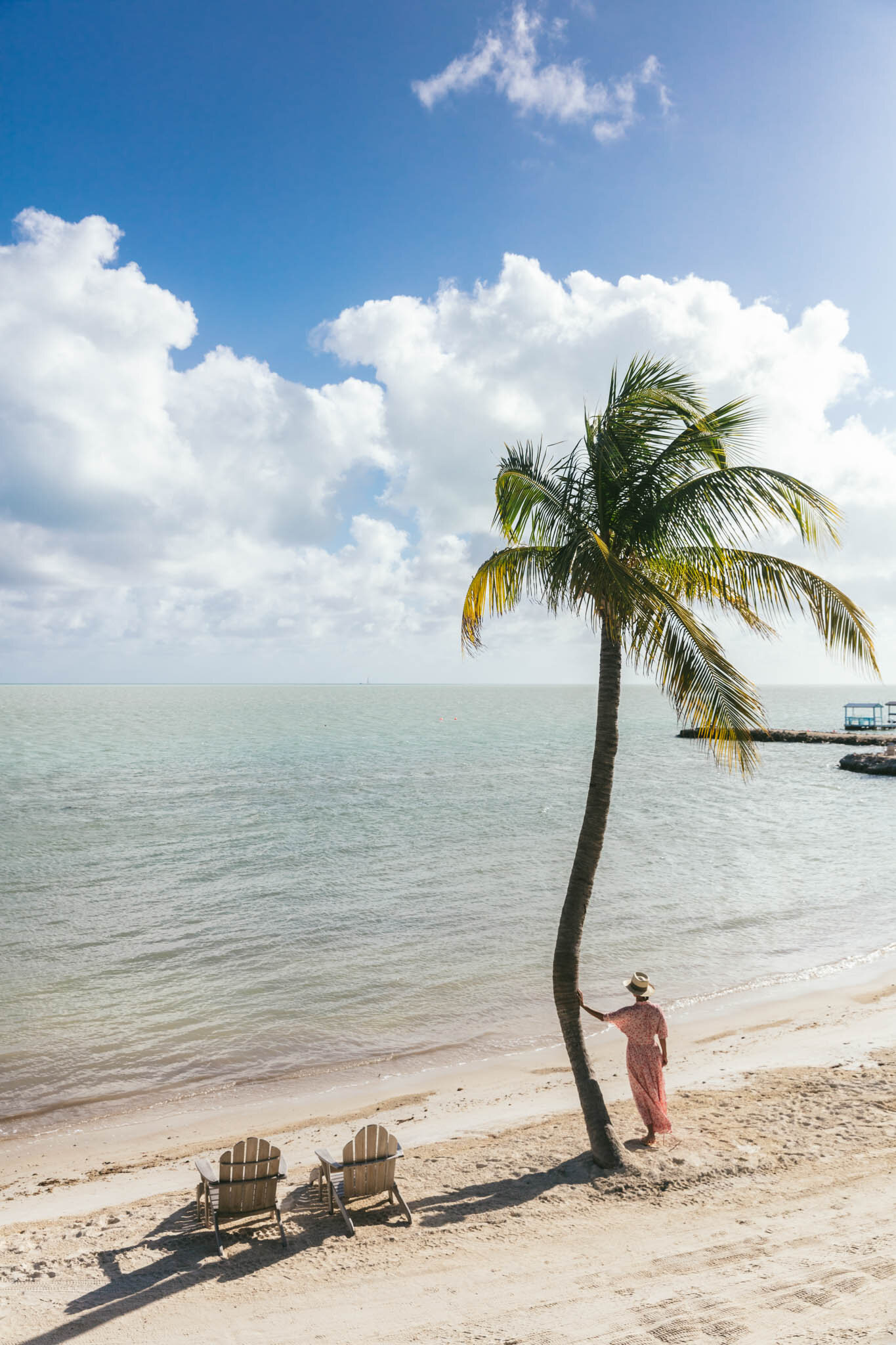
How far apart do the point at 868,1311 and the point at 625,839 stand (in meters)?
25.0

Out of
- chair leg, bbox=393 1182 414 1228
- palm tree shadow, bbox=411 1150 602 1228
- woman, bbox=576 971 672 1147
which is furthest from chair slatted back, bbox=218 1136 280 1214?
woman, bbox=576 971 672 1147

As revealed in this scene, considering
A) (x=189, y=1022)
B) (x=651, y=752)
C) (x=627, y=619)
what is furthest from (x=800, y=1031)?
(x=651, y=752)

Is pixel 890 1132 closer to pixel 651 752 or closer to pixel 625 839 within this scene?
pixel 625 839

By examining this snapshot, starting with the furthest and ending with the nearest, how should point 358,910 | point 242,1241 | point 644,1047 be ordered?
point 358,910, point 644,1047, point 242,1241

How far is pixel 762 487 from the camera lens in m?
6.81

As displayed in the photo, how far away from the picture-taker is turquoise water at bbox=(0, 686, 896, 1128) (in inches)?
509

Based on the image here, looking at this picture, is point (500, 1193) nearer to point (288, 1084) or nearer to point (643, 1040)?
point (643, 1040)

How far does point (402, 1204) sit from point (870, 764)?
56138mm

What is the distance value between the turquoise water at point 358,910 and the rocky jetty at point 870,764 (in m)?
7.74

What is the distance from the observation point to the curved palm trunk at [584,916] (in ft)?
24.4

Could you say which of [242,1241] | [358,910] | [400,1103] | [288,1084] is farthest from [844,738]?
[242,1241]

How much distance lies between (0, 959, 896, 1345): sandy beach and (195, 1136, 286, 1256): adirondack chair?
193mm

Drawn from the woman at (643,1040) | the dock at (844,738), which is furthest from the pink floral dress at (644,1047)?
the dock at (844,738)

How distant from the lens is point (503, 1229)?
649cm
